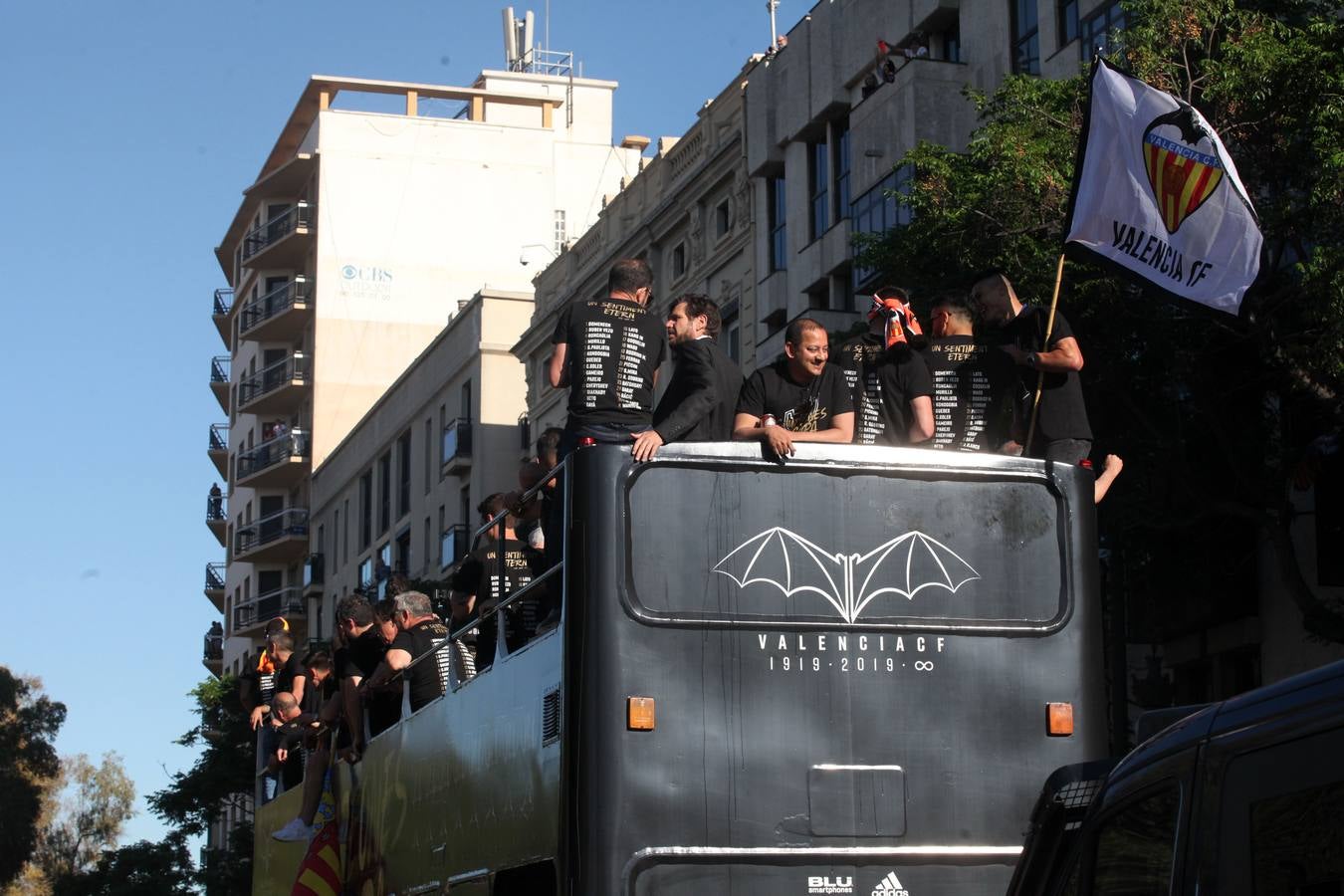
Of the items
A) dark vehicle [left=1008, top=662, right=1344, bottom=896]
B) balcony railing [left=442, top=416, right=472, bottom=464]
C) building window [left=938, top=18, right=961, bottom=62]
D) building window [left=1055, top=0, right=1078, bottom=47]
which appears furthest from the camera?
balcony railing [left=442, top=416, right=472, bottom=464]

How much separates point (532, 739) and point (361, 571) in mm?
Result: 62543

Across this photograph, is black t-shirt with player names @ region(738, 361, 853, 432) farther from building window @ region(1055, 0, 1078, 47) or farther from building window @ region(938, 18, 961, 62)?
building window @ region(938, 18, 961, 62)

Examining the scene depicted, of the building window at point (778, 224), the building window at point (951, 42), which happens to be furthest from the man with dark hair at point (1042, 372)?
the building window at point (778, 224)

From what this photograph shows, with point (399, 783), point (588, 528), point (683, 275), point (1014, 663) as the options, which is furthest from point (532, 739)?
point (683, 275)

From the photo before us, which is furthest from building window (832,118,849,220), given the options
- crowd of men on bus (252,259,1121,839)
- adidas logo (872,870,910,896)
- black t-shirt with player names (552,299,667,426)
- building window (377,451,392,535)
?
building window (377,451,392,535)

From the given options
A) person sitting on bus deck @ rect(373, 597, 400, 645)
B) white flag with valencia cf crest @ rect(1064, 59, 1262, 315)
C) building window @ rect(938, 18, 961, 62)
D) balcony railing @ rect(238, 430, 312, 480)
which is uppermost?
balcony railing @ rect(238, 430, 312, 480)

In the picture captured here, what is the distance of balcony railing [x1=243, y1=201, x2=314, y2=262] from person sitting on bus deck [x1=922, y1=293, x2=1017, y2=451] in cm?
7031

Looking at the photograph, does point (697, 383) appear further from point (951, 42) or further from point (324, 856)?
point (951, 42)

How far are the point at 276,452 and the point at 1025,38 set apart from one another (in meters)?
52.1

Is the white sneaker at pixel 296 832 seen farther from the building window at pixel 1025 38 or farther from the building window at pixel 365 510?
the building window at pixel 365 510

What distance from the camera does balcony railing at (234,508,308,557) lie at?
79.6 metres

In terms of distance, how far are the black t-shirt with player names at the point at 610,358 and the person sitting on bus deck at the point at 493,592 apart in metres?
0.69

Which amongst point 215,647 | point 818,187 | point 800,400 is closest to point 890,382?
point 800,400

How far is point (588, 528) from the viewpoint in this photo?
28.0 feet
